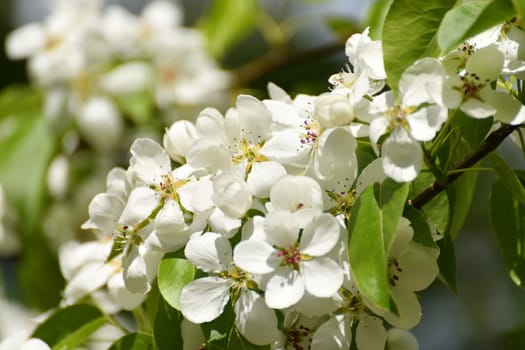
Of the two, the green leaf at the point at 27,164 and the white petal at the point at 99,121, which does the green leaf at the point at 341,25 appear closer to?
the white petal at the point at 99,121

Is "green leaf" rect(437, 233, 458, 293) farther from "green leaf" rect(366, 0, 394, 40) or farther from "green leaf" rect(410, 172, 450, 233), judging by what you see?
"green leaf" rect(366, 0, 394, 40)

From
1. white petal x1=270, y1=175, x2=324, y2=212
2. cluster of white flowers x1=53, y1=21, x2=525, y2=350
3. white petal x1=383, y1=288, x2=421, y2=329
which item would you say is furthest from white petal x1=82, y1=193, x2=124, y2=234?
white petal x1=383, y1=288, x2=421, y2=329

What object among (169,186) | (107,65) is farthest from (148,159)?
(107,65)

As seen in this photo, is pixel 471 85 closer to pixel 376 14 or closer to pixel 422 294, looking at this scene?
pixel 376 14

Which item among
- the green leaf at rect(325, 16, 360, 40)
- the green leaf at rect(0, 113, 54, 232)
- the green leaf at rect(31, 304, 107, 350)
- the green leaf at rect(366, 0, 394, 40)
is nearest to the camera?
the green leaf at rect(31, 304, 107, 350)

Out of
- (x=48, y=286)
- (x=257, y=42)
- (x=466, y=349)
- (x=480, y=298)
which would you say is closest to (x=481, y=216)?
(x=480, y=298)

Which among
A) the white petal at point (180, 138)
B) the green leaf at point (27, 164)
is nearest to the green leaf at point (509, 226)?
the white petal at point (180, 138)
